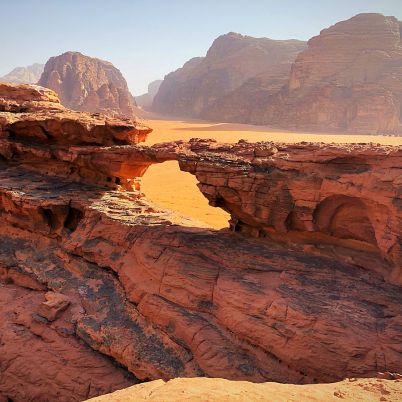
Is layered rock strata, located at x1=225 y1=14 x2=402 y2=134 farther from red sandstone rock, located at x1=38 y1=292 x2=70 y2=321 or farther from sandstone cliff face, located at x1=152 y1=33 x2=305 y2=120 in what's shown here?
Result: red sandstone rock, located at x1=38 y1=292 x2=70 y2=321

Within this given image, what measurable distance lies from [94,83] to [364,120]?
47145 mm

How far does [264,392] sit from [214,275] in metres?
3.20

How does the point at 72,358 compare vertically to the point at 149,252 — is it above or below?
below

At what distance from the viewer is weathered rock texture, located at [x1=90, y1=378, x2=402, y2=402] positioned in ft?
12.3

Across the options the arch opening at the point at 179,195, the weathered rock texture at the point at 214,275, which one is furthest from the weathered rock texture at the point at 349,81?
the weathered rock texture at the point at 214,275

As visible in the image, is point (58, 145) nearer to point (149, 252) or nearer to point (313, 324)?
point (149, 252)

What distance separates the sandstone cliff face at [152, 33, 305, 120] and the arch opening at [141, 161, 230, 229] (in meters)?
47.6

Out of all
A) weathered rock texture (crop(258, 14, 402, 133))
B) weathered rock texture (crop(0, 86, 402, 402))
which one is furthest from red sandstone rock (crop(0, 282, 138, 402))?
weathered rock texture (crop(258, 14, 402, 133))

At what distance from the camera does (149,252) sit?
8.08 metres

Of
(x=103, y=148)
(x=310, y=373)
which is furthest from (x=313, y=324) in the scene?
(x=103, y=148)

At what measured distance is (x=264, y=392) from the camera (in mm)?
3998

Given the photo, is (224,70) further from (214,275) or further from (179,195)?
(214,275)

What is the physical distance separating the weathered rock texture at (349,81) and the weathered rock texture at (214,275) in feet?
154

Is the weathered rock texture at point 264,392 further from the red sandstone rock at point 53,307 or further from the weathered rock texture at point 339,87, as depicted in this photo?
the weathered rock texture at point 339,87
